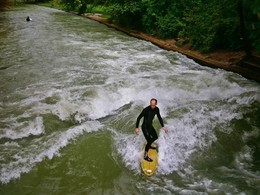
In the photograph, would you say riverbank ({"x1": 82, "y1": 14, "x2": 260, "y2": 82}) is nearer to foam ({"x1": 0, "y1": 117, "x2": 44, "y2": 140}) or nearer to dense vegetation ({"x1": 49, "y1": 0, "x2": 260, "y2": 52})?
dense vegetation ({"x1": 49, "y1": 0, "x2": 260, "y2": 52})

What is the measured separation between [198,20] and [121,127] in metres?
9.80

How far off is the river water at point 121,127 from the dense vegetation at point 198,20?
175 cm

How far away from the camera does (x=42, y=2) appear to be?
200 feet

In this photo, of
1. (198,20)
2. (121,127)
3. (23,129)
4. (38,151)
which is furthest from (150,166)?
(198,20)

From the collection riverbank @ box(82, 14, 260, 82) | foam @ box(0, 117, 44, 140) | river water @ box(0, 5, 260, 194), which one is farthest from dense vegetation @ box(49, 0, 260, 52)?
foam @ box(0, 117, 44, 140)

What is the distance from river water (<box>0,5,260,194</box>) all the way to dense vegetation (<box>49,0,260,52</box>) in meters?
1.75

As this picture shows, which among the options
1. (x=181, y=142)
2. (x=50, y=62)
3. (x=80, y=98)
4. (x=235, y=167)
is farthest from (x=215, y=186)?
(x=50, y=62)

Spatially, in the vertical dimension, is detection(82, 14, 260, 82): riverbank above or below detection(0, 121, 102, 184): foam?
above

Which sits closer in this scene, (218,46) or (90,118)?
(90,118)

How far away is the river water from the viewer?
7.61 m

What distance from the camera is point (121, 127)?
9.85m

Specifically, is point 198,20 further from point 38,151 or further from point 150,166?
point 38,151

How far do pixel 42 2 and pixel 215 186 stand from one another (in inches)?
2365

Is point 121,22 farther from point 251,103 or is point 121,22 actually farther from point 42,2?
point 42,2
